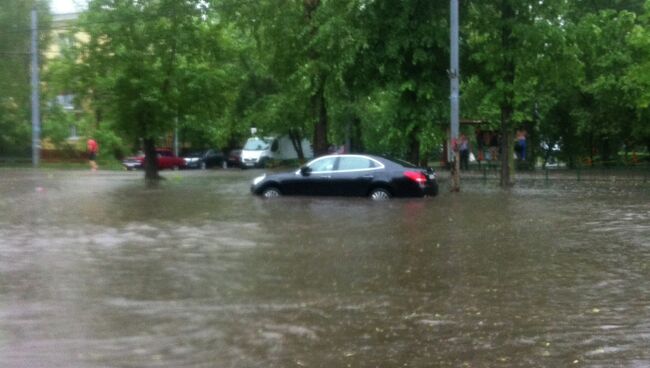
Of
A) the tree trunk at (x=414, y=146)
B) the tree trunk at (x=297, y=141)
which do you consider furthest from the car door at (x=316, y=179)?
the tree trunk at (x=297, y=141)

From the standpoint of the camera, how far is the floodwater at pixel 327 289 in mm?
8430

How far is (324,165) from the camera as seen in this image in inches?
1070

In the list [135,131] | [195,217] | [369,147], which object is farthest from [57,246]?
[369,147]

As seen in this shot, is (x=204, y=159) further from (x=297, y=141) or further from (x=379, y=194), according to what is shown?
(x=379, y=194)

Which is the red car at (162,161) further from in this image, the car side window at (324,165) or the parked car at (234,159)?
the car side window at (324,165)

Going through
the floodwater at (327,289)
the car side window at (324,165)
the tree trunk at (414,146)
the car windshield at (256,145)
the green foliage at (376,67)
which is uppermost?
the green foliage at (376,67)

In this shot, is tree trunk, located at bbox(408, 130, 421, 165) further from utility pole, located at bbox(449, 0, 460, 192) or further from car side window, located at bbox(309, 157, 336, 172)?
car side window, located at bbox(309, 157, 336, 172)

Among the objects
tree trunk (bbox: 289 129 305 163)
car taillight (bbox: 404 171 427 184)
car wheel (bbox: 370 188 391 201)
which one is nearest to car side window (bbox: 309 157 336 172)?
car wheel (bbox: 370 188 391 201)

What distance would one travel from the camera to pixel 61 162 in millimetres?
62812

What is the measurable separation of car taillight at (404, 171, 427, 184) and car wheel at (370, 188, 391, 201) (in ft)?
2.30

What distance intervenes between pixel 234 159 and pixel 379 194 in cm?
4146

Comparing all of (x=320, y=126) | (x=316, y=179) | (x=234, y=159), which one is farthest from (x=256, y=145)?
(x=316, y=179)

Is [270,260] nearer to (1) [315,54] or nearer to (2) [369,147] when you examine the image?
(1) [315,54]

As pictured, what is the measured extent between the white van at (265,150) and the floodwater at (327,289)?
4186cm
